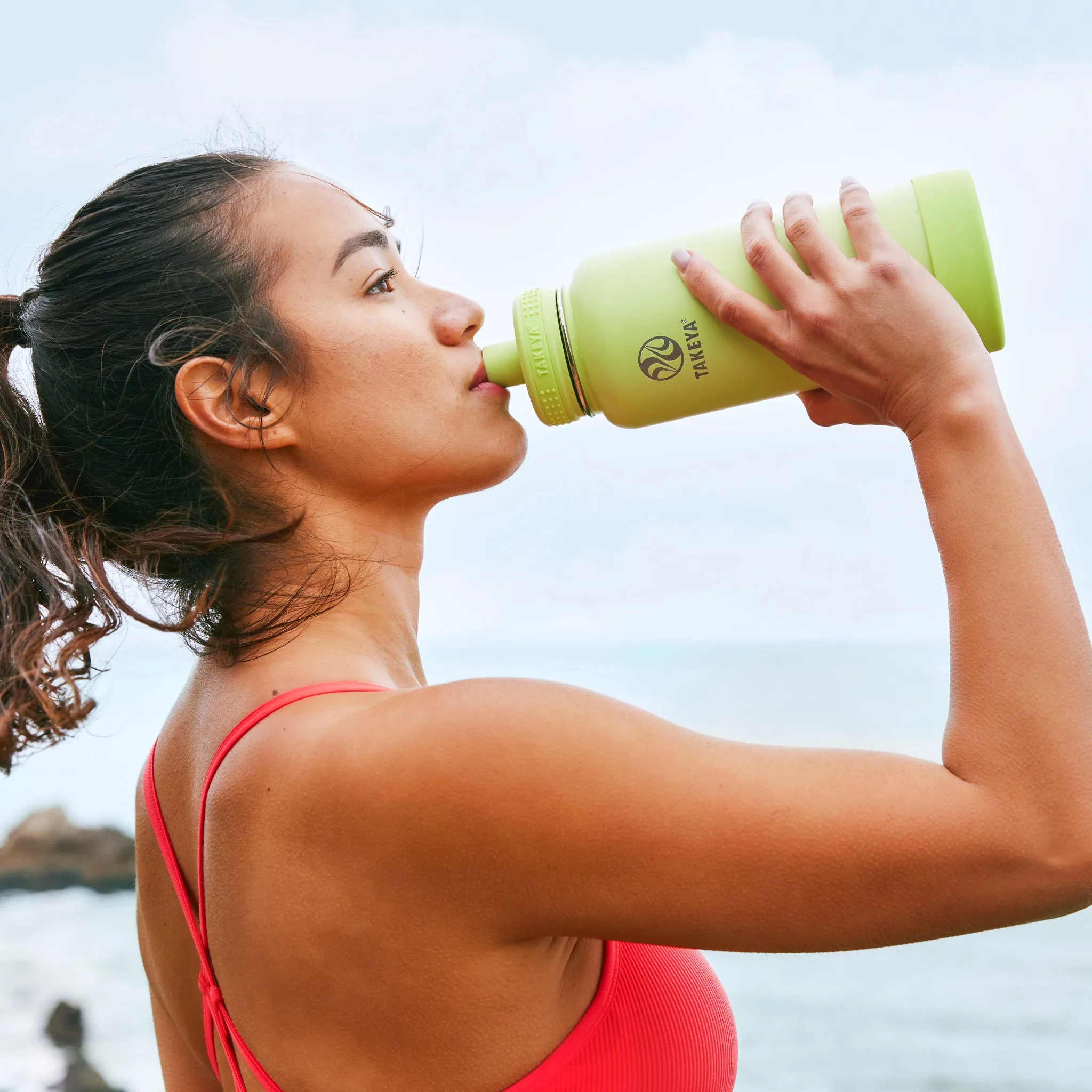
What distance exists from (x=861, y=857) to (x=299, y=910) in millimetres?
376

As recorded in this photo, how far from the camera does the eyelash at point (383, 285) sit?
3.46 feet

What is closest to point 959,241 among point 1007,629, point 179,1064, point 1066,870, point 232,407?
point 1007,629

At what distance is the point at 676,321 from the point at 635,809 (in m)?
0.44

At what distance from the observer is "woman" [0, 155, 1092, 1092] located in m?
0.71

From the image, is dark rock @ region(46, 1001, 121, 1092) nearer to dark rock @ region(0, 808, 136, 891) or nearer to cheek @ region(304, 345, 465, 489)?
dark rock @ region(0, 808, 136, 891)

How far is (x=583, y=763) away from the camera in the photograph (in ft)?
2.33

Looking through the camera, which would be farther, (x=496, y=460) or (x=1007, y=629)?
(x=496, y=460)

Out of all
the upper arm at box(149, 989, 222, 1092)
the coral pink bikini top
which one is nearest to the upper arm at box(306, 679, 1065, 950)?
the coral pink bikini top

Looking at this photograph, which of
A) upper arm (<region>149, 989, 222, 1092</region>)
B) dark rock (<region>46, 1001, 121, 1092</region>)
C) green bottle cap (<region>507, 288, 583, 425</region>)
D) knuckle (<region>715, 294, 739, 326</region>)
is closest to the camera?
knuckle (<region>715, 294, 739, 326</region>)

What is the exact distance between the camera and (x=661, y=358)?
3.21 feet

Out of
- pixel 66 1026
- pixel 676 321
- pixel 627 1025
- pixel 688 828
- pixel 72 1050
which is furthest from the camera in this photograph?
pixel 66 1026

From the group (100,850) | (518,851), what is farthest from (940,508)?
(100,850)

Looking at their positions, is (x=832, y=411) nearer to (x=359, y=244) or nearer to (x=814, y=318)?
(x=814, y=318)

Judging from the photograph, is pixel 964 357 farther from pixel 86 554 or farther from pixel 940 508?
pixel 86 554
